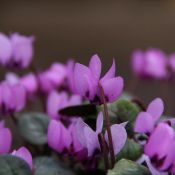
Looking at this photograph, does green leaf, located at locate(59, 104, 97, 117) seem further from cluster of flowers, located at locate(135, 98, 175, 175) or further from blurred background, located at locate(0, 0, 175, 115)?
blurred background, located at locate(0, 0, 175, 115)

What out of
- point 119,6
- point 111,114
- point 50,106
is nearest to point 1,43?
point 50,106

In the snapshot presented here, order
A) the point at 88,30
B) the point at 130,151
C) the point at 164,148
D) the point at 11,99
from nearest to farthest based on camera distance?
1. the point at 164,148
2. the point at 130,151
3. the point at 11,99
4. the point at 88,30

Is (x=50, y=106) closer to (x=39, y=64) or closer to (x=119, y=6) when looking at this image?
(x=39, y=64)

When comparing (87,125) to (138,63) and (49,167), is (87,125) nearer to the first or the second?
(49,167)

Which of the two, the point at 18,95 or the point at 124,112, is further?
the point at 18,95

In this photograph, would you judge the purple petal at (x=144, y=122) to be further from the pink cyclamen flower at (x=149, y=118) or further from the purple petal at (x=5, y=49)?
the purple petal at (x=5, y=49)

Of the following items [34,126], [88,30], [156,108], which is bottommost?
[88,30]

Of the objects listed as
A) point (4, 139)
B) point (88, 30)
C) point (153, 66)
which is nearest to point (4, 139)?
point (4, 139)

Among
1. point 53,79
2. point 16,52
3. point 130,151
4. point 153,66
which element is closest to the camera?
point 130,151

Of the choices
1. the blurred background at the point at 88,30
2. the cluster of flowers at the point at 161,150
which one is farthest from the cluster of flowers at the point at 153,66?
the blurred background at the point at 88,30
